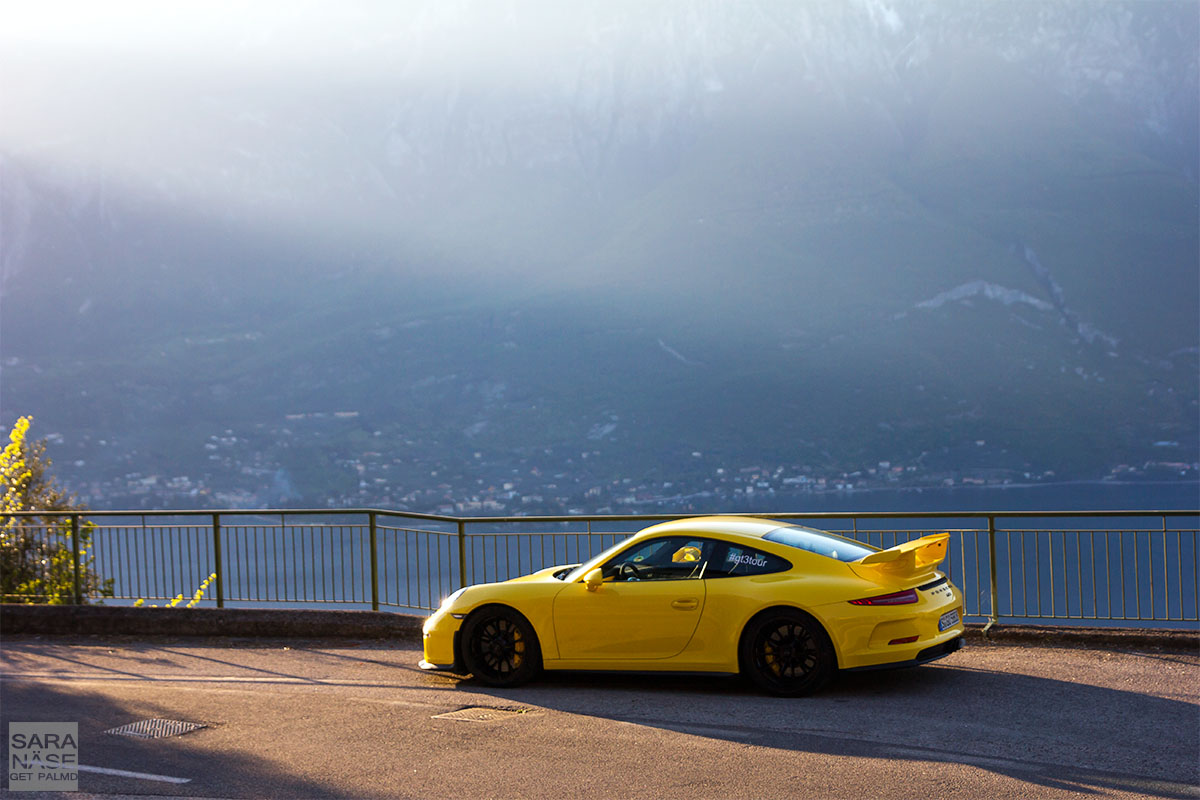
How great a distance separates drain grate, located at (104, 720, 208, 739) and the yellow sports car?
2.14 m

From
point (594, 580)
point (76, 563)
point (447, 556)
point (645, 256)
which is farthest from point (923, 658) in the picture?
point (645, 256)

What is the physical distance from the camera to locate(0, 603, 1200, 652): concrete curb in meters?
10.4

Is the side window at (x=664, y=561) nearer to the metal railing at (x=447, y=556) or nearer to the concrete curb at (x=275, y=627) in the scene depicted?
the metal railing at (x=447, y=556)

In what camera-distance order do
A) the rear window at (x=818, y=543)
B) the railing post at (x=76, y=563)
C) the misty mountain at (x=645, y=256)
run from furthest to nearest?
the misty mountain at (x=645, y=256) < the railing post at (x=76, y=563) < the rear window at (x=818, y=543)

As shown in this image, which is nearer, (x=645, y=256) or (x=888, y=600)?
(x=888, y=600)

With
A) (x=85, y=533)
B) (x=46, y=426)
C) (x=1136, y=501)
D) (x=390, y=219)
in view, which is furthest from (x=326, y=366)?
(x=85, y=533)

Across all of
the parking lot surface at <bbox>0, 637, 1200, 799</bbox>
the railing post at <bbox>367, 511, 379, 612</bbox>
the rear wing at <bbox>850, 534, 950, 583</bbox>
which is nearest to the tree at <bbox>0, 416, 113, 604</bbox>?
the railing post at <bbox>367, 511, 379, 612</bbox>

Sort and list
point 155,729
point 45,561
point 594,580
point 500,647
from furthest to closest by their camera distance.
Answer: point 45,561, point 500,647, point 594,580, point 155,729

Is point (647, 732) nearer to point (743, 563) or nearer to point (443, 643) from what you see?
point (743, 563)

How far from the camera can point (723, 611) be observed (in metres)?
8.48

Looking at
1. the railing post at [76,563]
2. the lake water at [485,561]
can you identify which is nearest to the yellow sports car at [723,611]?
the lake water at [485,561]

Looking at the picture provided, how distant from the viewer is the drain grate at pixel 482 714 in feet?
26.4

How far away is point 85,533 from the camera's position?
587 inches

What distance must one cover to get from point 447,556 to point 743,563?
5.28 metres
